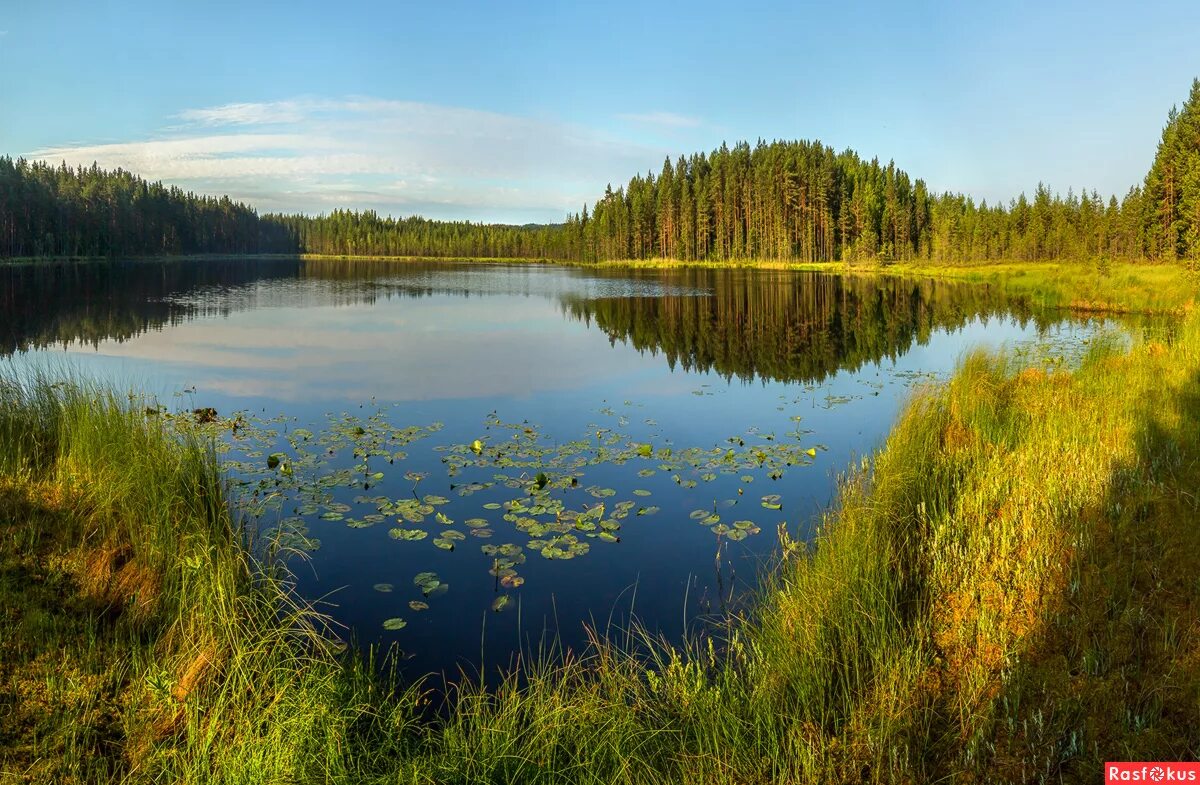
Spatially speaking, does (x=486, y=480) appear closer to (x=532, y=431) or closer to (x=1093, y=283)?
(x=532, y=431)

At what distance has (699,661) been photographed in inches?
212

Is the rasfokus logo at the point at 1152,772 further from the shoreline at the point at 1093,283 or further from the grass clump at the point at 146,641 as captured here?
the shoreline at the point at 1093,283

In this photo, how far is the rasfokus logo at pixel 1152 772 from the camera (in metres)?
3.75

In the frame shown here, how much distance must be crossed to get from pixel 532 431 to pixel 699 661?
27.5 feet

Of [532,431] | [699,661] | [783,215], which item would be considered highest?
[783,215]

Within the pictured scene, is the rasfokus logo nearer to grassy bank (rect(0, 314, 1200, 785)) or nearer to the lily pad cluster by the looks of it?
grassy bank (rect(0, 314, 1200, 785))

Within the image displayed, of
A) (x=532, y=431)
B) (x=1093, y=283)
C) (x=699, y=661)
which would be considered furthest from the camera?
(x=1093, y=283)

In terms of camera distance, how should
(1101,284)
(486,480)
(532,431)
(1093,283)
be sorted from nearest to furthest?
(486,480) < (532,431) < (1101,284) < (1093,283)

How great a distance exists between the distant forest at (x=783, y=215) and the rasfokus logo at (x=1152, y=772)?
67.0 meters

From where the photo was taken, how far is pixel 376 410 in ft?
49.3

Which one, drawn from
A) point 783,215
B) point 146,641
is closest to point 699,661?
point 146,641

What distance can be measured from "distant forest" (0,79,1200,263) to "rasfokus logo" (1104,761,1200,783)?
67.0m

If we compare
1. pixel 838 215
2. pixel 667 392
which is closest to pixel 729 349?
pixel 667 392

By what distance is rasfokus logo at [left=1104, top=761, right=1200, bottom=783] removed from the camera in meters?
3.75
